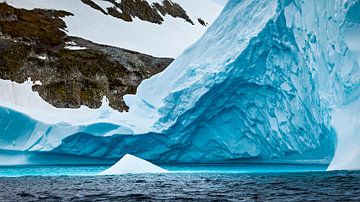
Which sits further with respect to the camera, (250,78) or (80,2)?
(80,2)

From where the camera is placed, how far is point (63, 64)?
42594 millimetres

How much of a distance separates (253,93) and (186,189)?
22.0 feet

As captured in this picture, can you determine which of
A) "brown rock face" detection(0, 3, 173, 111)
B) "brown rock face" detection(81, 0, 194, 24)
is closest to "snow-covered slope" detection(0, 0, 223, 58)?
"brown rock face" detection(81, 0, 194, 24)

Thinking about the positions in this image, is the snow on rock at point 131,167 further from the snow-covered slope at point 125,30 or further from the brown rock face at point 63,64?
the snow-covered slope at point 125,30

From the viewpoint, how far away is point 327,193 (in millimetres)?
A: 11969

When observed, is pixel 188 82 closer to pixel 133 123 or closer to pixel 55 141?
pixel 133 123

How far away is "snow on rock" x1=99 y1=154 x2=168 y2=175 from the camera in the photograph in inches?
719

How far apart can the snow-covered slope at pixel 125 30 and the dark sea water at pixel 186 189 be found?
1385 inches

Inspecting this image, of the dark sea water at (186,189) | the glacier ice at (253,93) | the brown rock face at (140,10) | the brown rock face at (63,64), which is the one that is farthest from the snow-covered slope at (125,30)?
the dark sea water at (186,189)

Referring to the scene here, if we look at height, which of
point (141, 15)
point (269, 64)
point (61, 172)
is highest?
point (141, 15)

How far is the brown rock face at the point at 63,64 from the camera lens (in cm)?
3966

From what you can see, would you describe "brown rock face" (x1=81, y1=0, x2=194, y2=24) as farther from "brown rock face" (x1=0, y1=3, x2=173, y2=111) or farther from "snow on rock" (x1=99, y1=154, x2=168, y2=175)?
"snow on rock" (x1=99, y1=154, x2=168, y2=175)

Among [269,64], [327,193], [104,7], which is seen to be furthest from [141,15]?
[327,193]

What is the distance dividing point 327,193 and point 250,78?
751cm
